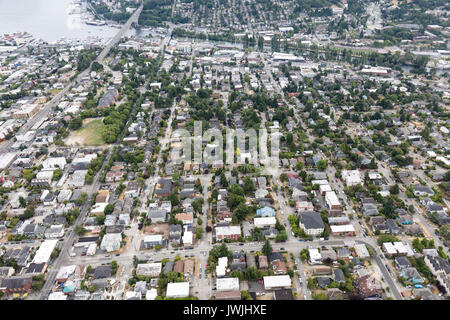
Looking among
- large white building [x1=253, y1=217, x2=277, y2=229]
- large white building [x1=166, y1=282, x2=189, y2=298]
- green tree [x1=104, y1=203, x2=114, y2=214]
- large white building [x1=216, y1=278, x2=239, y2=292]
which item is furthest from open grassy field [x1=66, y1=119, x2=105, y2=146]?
large white building [x1=216, y1=278, x2=239, y2=292]

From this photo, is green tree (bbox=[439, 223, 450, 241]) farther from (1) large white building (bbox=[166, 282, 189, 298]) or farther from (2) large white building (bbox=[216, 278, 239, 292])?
(1) large white building (bbox=[166, 282, 189, 298])

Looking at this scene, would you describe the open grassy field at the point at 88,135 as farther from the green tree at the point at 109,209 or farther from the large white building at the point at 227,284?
the large white building at the point at 227,284

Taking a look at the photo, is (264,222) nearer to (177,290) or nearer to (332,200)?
(332,200)

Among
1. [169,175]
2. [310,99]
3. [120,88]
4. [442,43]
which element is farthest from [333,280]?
[442,43]

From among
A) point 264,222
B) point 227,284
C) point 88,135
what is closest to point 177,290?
point 227,284

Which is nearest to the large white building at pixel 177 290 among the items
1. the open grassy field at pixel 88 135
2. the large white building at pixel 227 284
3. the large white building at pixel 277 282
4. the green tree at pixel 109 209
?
the large white building at pixel 227 284
